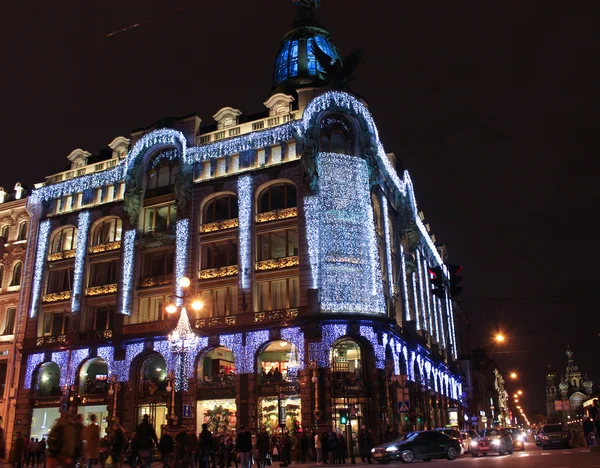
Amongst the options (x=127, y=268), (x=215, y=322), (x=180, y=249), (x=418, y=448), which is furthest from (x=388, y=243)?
(x=127, y=268)

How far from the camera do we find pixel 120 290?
44.9 meters

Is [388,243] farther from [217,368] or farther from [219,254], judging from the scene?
[217,368]

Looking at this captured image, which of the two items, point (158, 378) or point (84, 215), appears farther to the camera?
point (84, 215)

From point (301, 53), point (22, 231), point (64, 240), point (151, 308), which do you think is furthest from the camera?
point (301, 53)

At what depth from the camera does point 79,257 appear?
4803 cm

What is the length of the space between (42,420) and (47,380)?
116 inches

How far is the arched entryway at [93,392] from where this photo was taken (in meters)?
43.3

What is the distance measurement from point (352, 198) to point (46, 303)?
25.8 metres

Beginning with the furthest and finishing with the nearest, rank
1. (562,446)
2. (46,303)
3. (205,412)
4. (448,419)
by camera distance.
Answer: (448,419) → (46,303) → (205,412) → (562,446)

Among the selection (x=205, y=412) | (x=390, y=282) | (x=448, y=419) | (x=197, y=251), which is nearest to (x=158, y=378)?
(x=205, y=412)

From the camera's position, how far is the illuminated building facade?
126 feet

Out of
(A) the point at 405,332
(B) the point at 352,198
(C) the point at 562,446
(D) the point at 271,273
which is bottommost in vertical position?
(C) the point at 562,446

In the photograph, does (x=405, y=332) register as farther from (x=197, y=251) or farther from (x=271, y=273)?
(x=197, y=251)

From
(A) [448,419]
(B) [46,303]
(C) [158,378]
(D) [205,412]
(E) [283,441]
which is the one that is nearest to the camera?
(E) [283,441]
